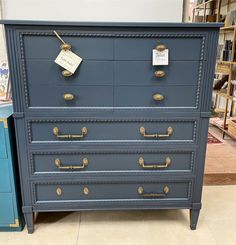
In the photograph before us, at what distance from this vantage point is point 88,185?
144cm

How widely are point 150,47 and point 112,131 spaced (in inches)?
18.4

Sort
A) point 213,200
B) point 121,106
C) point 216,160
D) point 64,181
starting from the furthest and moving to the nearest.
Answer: point 216,160 < point 213,200 < point 64,181 < point 121,106

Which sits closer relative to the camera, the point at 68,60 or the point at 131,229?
the point at 68,60

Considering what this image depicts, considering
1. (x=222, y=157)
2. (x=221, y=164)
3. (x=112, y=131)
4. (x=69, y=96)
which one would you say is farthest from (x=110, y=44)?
(x=222, y=157)

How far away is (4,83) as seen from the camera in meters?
1.55

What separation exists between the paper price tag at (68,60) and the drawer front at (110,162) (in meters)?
0.46

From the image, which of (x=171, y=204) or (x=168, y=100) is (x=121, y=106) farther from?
(x=171, y=204)

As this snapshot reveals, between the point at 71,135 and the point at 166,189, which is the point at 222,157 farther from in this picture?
the point at 71,135

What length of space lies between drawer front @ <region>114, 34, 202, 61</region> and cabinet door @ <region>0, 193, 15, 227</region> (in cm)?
99

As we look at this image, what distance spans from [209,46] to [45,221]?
140 centimetres

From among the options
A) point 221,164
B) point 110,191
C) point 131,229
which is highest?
point 110,191

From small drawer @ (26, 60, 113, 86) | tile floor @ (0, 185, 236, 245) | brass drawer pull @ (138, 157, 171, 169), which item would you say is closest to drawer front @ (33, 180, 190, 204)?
brass drawer pull @ (138, 157, 171, 169)

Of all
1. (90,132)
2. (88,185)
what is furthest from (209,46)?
(88,185)

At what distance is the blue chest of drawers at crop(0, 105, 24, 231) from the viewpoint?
1.36 meters
